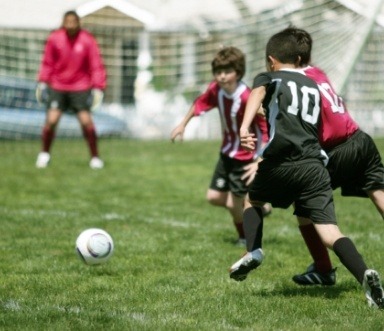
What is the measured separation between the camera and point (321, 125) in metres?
5.25

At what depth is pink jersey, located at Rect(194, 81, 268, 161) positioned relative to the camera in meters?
6.94

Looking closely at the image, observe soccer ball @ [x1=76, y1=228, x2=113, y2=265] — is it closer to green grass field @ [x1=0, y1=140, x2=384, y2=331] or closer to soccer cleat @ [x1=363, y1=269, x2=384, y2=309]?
green grass field @ [x1=0, y1=140, x2=384, y2=331]

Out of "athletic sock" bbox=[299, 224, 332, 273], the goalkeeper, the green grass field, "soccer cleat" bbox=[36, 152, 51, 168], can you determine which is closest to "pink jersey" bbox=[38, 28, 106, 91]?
the goalkeeper

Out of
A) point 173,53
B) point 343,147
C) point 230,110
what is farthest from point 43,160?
point 343,147

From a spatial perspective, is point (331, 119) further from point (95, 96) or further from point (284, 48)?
point (95, 96)

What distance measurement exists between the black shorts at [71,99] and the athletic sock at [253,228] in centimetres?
672

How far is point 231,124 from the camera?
7.02 meters

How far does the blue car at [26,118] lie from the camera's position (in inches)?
674

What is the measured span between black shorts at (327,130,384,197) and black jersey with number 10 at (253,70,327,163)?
0.21 m

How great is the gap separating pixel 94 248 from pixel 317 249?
1.35 metres

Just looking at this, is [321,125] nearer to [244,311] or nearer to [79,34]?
[244,311]

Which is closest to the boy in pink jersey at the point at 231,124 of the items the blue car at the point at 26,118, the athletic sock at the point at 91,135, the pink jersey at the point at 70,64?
the athletic sock at the point at 91,135

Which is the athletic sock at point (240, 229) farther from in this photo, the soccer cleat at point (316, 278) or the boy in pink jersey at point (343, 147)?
the boy in pink jersey at point (343, 147)

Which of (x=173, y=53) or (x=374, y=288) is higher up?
(x=374, y=288)
